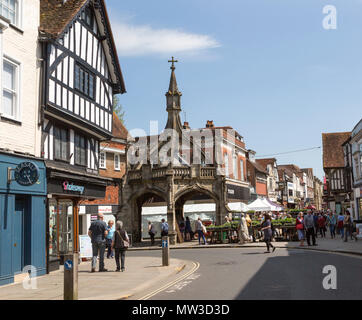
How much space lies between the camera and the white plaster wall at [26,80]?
12656 mm

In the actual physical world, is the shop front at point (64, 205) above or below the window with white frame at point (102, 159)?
below

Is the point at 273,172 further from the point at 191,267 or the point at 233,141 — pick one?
the point at 191,267

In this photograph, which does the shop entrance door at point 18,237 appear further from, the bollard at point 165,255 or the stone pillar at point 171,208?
the stone pillar at point 171,208

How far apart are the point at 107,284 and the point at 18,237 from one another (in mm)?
3325

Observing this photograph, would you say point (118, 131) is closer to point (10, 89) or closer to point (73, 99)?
point (73, 99)

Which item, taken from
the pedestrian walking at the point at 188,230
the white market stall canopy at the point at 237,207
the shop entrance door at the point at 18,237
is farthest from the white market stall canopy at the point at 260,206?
the shop entrance door at the point at 18,237

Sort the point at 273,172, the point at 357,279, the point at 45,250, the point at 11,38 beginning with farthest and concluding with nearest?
the point at 273,172 < the point at 45,250 < the point at 11,38 < the point at 357,279

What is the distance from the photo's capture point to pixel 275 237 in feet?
88.5

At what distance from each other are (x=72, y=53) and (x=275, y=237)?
16575mm

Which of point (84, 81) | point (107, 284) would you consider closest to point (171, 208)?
point (84, 81)

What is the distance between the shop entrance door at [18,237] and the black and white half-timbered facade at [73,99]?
5.43ft

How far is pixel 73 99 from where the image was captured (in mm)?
16859
